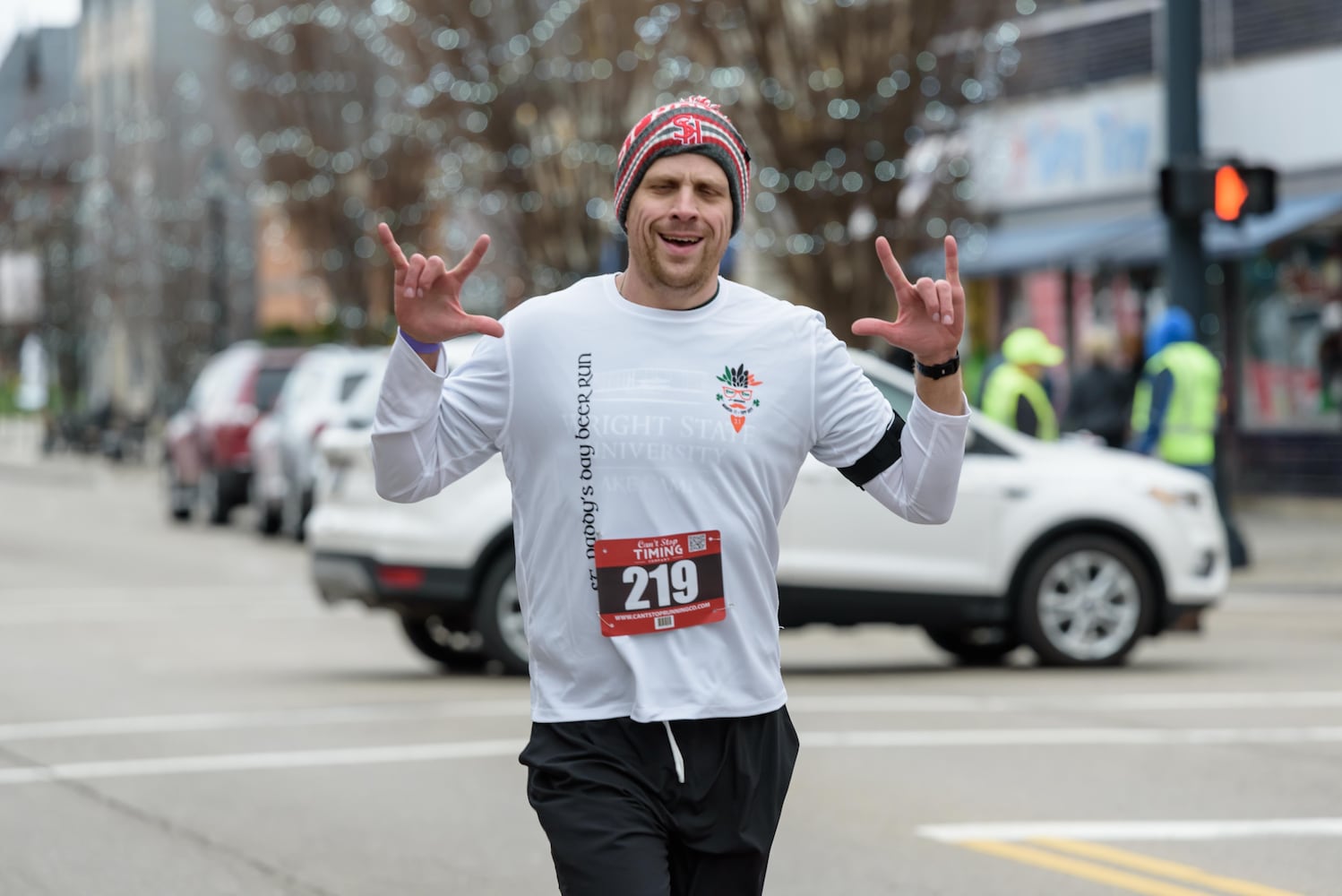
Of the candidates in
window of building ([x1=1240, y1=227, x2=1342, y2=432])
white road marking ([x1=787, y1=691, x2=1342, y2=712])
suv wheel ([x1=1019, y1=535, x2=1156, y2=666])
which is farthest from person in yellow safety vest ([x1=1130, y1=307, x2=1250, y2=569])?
window of building ([x1=1240, y1=227, x2=1342, y2=432])

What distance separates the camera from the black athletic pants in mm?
4090

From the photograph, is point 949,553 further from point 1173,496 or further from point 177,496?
point 177,496

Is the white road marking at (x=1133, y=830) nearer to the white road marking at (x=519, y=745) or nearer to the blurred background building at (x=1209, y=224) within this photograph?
the white road marking at (x=519, y=745)

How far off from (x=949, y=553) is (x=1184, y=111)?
7.44 m

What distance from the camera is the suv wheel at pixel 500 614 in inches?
472

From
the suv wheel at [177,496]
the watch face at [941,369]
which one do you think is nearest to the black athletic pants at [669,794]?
the watch face at [941,369]

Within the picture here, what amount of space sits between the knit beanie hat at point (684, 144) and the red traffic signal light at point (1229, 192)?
1421 cm

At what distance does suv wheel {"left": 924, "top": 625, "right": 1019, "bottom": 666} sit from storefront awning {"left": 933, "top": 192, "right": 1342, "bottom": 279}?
927 cm

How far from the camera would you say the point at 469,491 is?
1209cm

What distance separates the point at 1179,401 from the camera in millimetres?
16344

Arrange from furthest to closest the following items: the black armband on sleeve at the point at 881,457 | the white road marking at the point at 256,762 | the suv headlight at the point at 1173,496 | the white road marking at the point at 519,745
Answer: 1. the suv headlight at the point at 1173,496
2. the white road marking at the point at 519,745
3. the white road marking at the point at 256,762
4. the black armband on sleeve at the point at 881,457

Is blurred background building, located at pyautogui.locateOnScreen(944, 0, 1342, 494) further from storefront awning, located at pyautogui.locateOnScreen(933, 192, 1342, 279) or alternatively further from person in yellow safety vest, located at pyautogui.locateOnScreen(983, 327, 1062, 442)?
person in yellow safety vest, located at pyautogui.locateOnScreen(983, 327, 1062, 442)

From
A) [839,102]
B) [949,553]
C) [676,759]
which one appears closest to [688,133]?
[676,759]

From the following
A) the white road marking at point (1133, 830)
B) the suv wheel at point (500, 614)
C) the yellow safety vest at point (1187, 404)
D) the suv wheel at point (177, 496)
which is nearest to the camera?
the white road marking at point (1133, 830)
